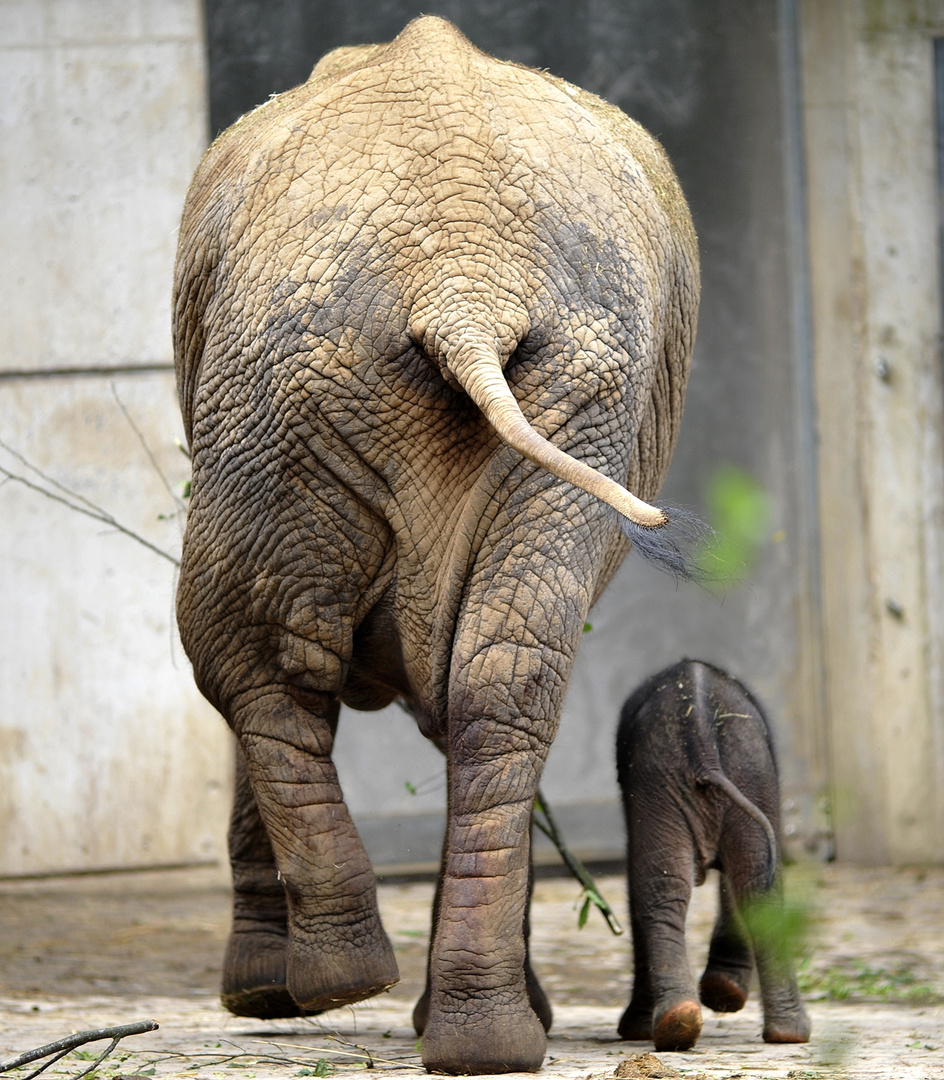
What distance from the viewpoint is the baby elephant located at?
13.4ft

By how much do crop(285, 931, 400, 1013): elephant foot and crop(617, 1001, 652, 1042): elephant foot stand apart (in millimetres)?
808

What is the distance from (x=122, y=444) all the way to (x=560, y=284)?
Result: 4.73 m

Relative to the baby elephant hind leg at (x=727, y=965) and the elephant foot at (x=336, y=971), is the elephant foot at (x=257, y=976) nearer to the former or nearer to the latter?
the elephant foot at (x=336, y=971)

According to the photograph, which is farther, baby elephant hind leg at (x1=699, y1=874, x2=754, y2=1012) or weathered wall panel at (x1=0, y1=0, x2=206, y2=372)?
weathered wall panel at (x1=0, y1=0, x2=206, y2=372)

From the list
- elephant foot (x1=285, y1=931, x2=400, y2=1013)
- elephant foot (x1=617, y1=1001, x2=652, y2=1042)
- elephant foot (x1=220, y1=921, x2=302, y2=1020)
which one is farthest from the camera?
elephant foot (x1=220, y1=921, x2=302, y2=1020)

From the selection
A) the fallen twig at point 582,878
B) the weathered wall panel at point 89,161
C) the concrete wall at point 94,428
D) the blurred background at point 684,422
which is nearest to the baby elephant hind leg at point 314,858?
the fallen twig at point 582,878

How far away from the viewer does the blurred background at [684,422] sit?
7.93m

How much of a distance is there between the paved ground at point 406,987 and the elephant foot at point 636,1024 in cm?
4

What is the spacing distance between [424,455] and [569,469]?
0.45m

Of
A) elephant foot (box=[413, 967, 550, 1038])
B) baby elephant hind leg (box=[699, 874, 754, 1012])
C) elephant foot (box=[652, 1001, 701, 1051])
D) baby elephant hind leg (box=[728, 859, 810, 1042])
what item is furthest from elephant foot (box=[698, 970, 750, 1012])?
elephant foot (box=[652, 1001, 701, 1051])

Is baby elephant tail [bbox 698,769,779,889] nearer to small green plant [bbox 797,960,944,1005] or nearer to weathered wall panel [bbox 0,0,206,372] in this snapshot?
small green plant [bbox 797,960,944,1005]

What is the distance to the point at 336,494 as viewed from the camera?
11.6 ft

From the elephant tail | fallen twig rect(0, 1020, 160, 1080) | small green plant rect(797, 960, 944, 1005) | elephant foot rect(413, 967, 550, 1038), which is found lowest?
small green plant rect(797, 960, 944, 1005)

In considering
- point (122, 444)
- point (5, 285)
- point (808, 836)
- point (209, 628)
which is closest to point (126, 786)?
point (122, 444)
